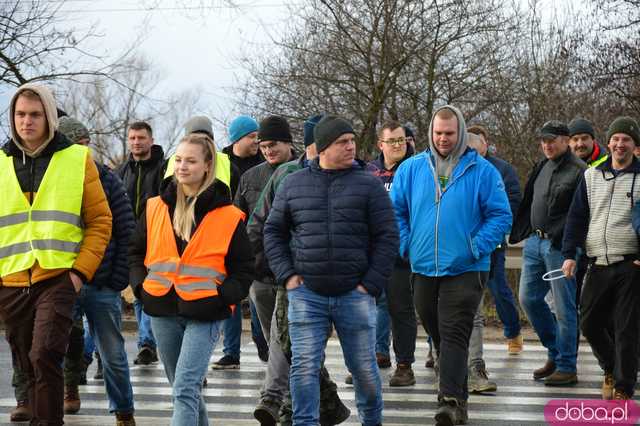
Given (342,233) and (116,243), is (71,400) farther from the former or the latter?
(342,233)

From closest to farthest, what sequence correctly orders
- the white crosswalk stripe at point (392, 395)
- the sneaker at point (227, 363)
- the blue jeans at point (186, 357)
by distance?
the blue jeans at point (186, 357) < the white crosswalk stripe at point (392, 395) < the sneaker at point (227, 363)

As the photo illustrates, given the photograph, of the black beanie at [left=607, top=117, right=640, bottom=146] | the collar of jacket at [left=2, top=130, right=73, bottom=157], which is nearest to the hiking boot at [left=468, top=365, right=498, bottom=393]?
the black beanie at [left=607, top=117, right=640, bottom=146]

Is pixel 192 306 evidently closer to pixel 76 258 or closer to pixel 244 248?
pixel 244 248

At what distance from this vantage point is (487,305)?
16891mm

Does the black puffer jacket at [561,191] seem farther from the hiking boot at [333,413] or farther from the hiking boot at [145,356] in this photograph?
the hiking boot at [145,356]

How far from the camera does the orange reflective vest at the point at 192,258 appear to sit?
6531 millimetres

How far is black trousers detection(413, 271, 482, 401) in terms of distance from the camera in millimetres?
8125

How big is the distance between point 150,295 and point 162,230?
37 centimetres

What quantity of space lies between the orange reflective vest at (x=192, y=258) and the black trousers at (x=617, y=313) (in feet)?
11.7

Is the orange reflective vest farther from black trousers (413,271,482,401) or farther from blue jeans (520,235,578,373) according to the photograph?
blue jeans (520,235,578,373)

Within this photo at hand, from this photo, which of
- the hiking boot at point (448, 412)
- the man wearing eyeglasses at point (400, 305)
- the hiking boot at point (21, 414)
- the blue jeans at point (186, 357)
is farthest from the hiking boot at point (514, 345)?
the blue jeans at point (186, 357)

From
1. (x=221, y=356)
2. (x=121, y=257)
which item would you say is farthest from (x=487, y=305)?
(x=121, y=257)

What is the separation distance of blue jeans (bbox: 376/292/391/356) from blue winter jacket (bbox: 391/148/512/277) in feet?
8.17

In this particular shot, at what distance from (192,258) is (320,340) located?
120cm
